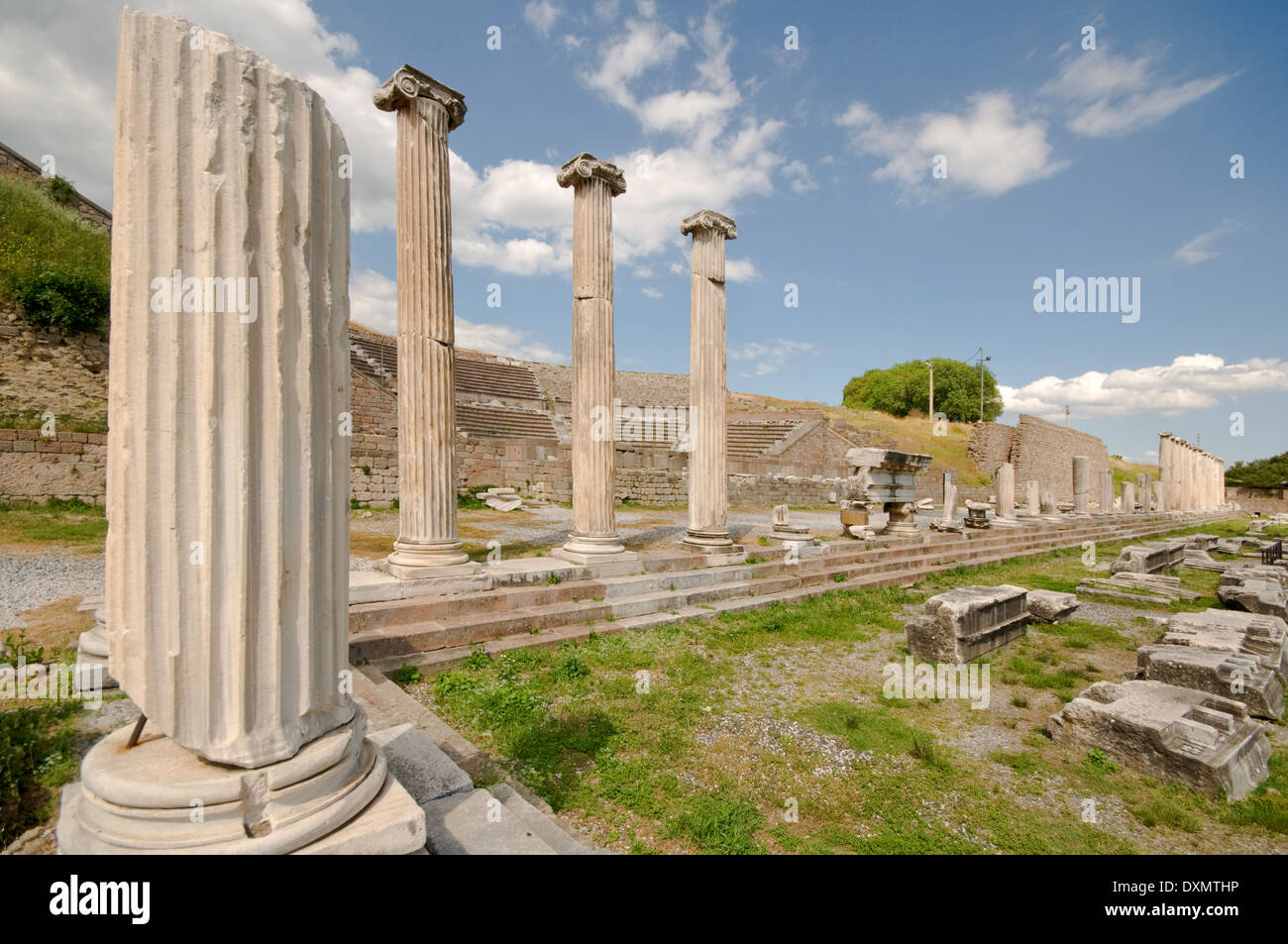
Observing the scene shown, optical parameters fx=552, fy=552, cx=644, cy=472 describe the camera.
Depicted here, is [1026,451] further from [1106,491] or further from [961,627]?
[961,627]

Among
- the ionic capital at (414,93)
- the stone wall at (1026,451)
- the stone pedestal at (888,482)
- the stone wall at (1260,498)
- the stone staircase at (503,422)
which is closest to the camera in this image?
the ionic capital at (414,93)

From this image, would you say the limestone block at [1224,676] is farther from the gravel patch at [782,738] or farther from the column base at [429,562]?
the column base at [429,562]

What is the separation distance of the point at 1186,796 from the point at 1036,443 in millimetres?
35467

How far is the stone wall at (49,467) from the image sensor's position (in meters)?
10.2

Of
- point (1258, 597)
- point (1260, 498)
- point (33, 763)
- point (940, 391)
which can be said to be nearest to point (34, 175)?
point (33, 763)

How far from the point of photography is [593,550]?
6941mm

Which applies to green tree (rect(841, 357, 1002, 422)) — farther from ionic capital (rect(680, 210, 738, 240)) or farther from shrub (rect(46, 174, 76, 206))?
shrub (rect(46, 174, 76, 206))

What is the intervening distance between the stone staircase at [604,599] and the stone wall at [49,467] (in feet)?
30.2

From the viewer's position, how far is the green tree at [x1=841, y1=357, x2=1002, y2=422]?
47.6m

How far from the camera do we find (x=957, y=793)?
327 centimetres

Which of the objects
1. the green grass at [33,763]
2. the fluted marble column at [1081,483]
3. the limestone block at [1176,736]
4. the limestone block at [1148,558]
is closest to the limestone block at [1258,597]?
the limestone block at [1148,558]

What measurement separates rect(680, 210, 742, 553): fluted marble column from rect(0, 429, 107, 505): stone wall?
10.7m

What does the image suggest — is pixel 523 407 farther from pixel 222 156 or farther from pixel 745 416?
pixel 222 156

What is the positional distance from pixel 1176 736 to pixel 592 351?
6.46 m
